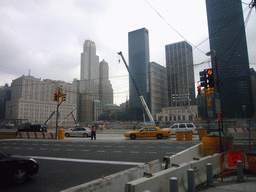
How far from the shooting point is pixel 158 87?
399ft

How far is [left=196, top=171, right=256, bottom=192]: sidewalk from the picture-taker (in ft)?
17.5

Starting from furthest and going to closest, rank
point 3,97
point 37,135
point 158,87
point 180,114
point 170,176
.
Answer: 1. point 3,97
2. point 158,87
3. point 180,114
4. point 37,135
5. point 170,176

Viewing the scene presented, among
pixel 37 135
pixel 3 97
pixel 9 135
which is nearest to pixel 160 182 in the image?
pixel 37 135

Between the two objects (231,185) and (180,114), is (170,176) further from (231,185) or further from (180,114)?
(180,114)

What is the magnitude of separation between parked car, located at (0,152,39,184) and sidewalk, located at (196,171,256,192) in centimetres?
543

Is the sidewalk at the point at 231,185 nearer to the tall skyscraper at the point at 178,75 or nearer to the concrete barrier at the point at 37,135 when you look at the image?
the concrete barrier at the point at 37,135

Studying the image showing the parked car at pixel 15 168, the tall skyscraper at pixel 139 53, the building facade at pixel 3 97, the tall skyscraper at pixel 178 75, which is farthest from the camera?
the building facade at pixel 3 97

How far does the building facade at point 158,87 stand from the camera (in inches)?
3772

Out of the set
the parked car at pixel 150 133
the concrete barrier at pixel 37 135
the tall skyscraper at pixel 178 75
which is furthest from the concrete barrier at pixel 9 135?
the tall skyscraper at pixel 178 75

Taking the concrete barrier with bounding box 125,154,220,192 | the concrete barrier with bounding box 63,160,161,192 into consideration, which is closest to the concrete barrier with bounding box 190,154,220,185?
the concrete barrier with bounding box 125,154,220,192

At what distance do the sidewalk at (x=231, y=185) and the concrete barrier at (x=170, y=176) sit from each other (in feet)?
1.09

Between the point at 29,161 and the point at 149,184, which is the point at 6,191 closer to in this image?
the point at 29,161

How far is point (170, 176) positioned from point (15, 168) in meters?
4.78

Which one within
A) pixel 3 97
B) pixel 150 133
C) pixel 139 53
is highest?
pixel 139 53
